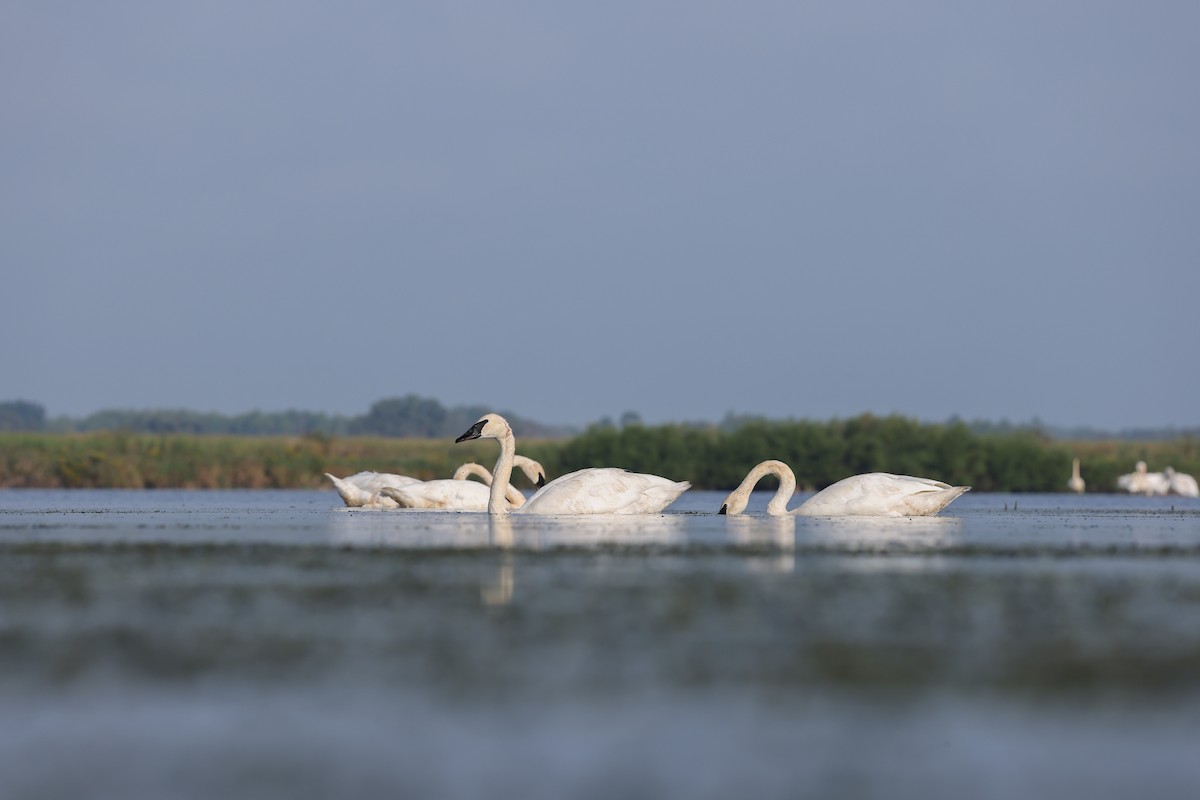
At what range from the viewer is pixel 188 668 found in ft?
21.7

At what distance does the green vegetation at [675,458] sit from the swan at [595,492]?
16.0 metres

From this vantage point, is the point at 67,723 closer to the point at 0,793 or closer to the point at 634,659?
the point at 0,793

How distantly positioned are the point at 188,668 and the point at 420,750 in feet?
6.09

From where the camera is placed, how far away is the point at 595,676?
637cm

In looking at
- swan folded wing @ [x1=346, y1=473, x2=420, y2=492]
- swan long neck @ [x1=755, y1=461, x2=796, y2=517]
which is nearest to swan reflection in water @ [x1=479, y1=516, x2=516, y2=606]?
swan long neck @ [x1=755, y1=461, x2=796, y2=517]

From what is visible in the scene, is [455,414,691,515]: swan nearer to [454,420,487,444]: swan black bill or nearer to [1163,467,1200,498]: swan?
[454,420,487,444]: swan black bill

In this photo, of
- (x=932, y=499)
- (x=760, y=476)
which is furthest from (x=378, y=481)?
(x=932, y=499)

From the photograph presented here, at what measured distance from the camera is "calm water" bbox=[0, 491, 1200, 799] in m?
4.89

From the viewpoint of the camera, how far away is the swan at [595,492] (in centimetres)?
1770

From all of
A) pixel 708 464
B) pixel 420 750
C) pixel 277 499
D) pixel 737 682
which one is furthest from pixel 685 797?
pixel 708 464

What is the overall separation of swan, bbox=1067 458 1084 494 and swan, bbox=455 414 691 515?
20.6m

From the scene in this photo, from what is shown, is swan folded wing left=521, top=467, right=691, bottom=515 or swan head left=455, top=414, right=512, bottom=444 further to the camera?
swan head left=455, top=414, right=512, bottom=444

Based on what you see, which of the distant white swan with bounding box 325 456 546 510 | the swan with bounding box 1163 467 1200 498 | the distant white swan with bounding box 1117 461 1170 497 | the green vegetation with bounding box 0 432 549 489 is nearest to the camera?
the distant white swan with bounding box 325 456 546 510

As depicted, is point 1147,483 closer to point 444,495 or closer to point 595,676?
point 444,495
